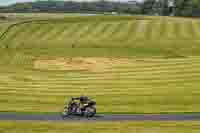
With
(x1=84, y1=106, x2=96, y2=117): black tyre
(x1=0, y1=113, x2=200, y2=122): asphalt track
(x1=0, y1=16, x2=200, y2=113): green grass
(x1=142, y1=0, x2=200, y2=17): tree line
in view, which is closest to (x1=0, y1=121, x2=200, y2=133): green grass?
(x1=0, y1=113, x2=200, y2=122): asphalt track

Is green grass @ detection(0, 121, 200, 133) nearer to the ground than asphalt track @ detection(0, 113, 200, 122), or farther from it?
nearer to the ground

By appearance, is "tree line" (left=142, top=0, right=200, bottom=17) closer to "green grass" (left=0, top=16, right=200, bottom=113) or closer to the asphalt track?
"green grass" (left=0, top=16, right=200, bottom=113)

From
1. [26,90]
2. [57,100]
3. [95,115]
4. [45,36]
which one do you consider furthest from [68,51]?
[95,115]

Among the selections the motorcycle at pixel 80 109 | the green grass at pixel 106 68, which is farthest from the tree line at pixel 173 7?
the motorcycle at pixel 80 109

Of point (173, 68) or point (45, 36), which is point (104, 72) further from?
point (45, 36)

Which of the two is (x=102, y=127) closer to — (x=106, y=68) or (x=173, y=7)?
(x=106, y=68)
